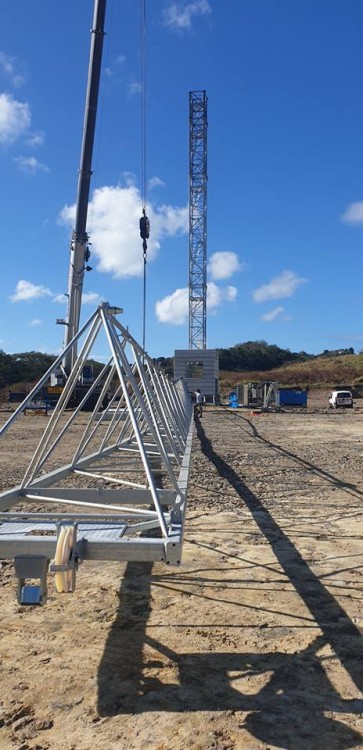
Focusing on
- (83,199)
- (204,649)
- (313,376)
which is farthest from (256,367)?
(204,649)

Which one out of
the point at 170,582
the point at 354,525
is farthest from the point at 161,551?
the point at 354,525

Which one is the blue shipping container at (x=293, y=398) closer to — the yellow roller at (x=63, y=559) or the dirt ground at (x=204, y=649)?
the dirt ground at (x=204, y=649)

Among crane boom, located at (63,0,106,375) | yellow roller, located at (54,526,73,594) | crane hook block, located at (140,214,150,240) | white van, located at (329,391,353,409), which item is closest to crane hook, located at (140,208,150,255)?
crane hook block, located at (140,214,150,240)

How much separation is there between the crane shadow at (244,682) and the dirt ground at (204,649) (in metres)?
0.01

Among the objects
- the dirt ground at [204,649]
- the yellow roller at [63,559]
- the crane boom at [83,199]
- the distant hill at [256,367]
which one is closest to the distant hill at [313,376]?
the distant hill at [256,367]

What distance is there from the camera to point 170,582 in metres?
5.56

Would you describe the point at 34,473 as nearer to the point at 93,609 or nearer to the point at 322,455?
the point at 93,609

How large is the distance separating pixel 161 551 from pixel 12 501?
2.51 meters

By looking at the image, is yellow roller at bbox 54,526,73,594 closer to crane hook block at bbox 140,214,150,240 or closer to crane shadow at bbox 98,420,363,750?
crane shadow at bbox 98,420,363,750

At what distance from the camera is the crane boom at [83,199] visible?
A: 30.6 metres

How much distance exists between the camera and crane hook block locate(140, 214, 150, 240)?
2334 cm

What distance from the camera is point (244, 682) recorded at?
147 inches

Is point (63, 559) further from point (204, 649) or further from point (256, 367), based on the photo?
point (256, 367)

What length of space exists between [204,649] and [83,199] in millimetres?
29672
